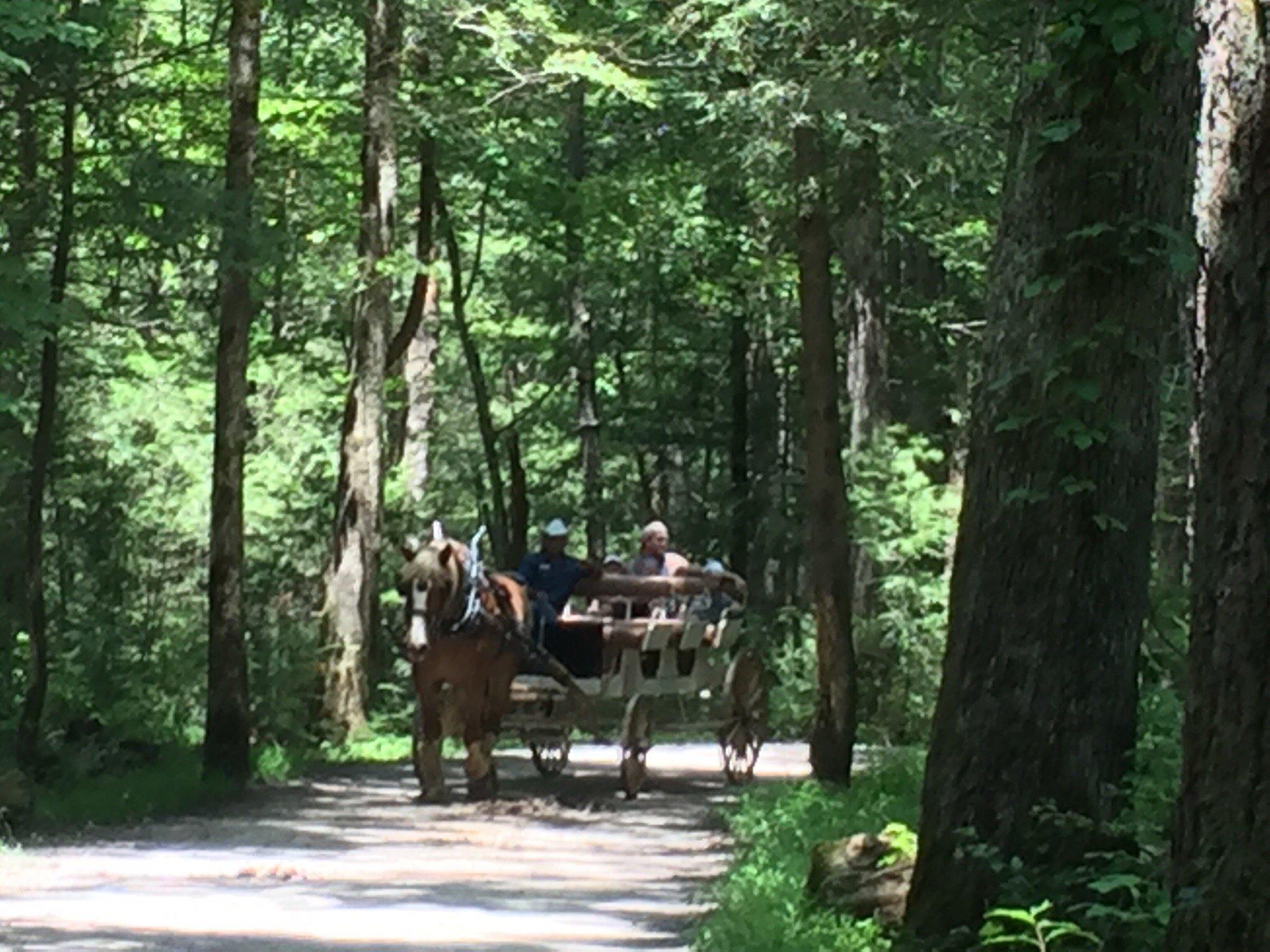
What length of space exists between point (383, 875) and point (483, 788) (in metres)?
6.32

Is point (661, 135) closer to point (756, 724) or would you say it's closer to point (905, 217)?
point (905, 217)

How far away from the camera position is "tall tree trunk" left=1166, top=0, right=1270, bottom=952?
215 inches

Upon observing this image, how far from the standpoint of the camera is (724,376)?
46.8 metres

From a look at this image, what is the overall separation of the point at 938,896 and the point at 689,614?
1294 centimetres

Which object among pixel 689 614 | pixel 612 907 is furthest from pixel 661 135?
pixel 612 907

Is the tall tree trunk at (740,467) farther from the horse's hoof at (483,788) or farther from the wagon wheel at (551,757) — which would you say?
the horse's hoof at (483,788)

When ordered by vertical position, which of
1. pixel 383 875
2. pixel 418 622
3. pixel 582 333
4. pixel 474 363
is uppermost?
pixel 582 333

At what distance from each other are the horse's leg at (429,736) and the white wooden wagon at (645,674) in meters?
0.88

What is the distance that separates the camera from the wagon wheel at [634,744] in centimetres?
2164

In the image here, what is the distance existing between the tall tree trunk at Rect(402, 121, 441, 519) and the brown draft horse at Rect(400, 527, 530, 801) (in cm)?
1167

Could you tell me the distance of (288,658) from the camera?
2736 cm

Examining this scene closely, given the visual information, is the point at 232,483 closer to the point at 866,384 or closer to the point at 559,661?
the point at 559,661

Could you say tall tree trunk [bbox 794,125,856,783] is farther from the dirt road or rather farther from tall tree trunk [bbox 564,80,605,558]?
tall tree trunk [bbox 564,80,605,558]

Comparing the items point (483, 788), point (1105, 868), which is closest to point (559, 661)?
point (483, 788)
